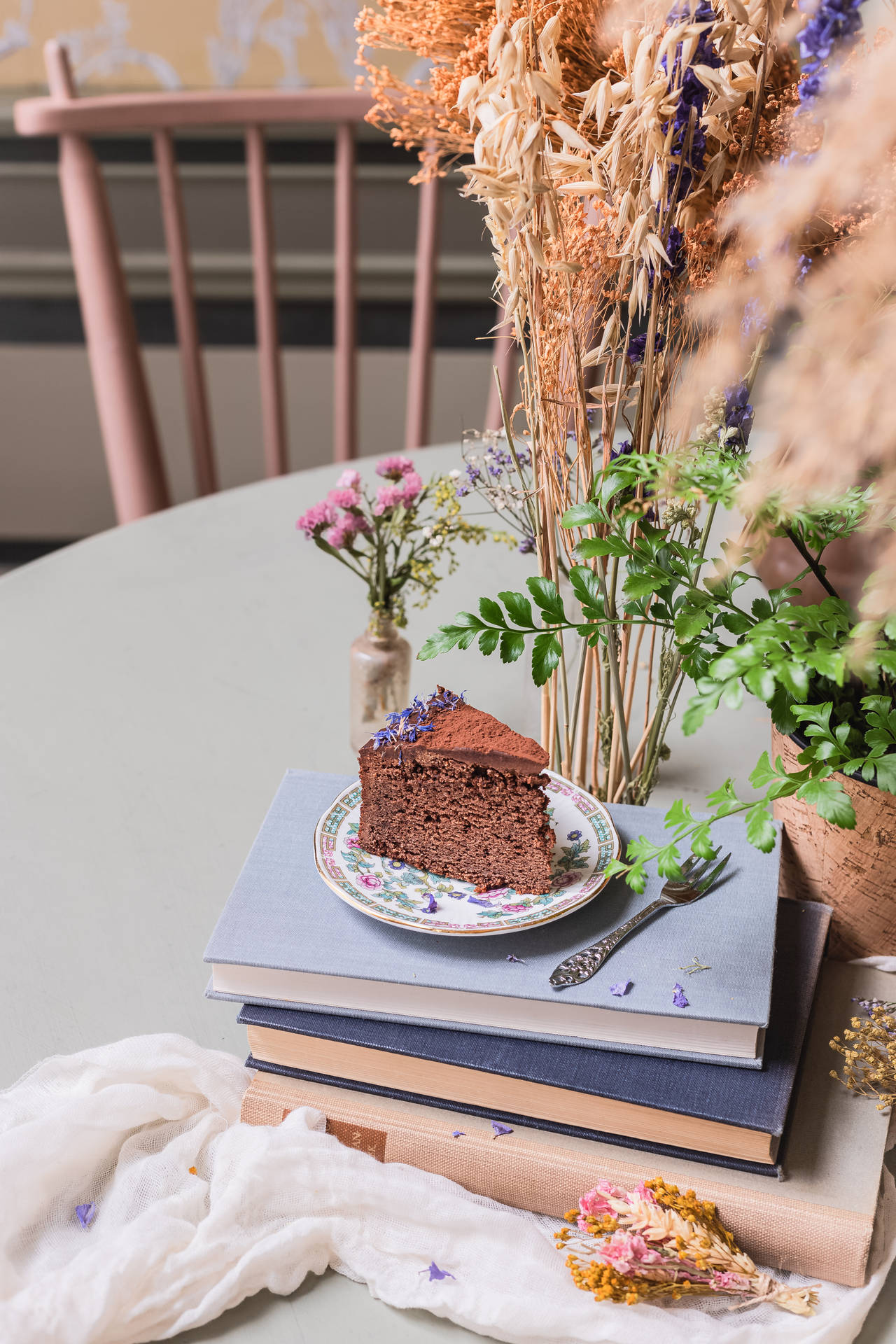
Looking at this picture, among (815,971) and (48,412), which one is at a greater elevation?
(815,971)

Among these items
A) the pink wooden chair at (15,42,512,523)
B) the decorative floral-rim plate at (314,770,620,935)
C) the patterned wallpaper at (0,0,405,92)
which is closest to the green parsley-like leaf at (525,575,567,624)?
the decorative floral-rim plate at (314,770,620,935)

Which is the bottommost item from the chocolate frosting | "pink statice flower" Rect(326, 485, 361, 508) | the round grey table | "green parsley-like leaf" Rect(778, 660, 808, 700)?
the round grey table

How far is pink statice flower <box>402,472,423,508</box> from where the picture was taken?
0.83m

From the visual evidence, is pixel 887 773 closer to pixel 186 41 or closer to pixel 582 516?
pixel 582 516

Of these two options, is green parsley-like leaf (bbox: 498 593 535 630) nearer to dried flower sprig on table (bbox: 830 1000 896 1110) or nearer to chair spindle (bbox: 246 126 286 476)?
dried flower sprig on table (bbox: 830 1000 896 1110)

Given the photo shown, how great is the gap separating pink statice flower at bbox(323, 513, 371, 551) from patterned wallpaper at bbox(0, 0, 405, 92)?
204 cm

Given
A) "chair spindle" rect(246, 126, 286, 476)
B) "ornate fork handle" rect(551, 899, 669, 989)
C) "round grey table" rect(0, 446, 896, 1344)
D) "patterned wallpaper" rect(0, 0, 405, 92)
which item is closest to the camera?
"ornate fork handle" rect(551, 899, 669, 989)


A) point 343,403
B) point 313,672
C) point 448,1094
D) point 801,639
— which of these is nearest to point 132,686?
point 313,672

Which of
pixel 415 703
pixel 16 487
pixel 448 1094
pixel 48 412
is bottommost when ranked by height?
pixel 16 487

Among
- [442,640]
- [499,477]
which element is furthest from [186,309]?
[442,640]

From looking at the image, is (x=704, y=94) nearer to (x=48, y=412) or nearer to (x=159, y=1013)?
(x=159, y=1013)

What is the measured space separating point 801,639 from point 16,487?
9.67 feet

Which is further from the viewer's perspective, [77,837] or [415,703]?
[77,837]

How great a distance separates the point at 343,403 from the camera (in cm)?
172
